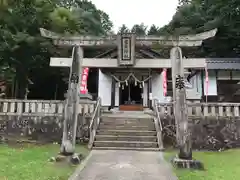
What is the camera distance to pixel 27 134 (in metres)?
11.1

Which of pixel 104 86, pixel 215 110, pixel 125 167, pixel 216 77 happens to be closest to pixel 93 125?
pixel 125 167

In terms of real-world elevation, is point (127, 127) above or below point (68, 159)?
above

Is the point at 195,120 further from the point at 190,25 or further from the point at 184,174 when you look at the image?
the point at 190,25

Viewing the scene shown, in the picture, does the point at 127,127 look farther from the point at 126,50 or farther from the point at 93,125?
the point at 126,50

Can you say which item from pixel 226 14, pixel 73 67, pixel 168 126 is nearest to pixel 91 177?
pixel 73 67

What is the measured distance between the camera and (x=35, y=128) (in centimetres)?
1120

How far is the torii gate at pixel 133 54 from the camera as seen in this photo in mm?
7969

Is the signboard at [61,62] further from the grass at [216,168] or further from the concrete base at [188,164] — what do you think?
the concrete base at [188,164]

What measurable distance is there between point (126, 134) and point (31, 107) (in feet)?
15.4

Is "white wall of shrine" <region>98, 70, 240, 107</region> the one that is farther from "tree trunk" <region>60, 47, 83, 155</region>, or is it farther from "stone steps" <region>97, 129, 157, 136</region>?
"tree trunk" <region>60, 47, 83, 155</region>

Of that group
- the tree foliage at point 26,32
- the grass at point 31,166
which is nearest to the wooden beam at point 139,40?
the grass at point 31,166

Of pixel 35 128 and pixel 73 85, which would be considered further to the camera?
pixel 35 128

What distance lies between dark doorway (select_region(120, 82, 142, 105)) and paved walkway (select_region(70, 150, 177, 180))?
40.0 feet

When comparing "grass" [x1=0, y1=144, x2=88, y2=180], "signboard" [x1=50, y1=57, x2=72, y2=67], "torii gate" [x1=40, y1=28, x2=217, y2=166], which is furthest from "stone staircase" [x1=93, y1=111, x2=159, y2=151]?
"signboard" [x1=50, y1=57, x2=72, y2=67]
